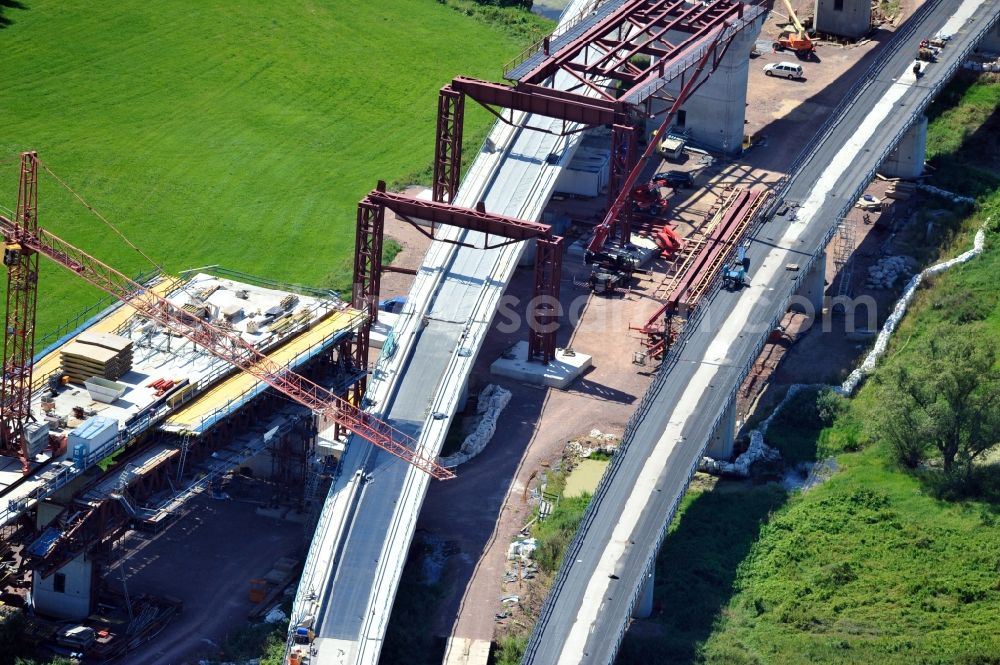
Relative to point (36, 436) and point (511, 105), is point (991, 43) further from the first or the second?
point (36, 436)

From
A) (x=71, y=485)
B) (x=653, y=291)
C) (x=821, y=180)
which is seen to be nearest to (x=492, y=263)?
(x=653, y=291)

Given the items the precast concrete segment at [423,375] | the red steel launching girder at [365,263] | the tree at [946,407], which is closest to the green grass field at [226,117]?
the red steel launching girder at [365,263]

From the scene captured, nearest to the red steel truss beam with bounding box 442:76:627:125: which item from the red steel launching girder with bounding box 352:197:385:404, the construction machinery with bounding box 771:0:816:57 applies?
the red steel launching girder with bounding box 352:197:385:404

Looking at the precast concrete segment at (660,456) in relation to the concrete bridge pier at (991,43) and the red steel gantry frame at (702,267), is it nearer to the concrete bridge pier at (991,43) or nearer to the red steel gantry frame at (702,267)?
the red steel gantry frame at (702,267)

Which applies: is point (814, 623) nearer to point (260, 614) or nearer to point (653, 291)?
point (260, 614)

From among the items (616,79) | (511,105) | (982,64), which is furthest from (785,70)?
(511,105)

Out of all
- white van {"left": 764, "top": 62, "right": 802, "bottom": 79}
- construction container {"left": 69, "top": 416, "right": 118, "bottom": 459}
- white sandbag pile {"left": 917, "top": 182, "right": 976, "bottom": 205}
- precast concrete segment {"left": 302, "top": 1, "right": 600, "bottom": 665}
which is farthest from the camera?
white van {"left": 764, "top": 62, "right": 802, "bottom": 79}

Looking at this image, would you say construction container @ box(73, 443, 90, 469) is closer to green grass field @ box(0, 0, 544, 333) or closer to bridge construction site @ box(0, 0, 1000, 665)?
bridge construction site @ box(0, 0, 1000, 665)
